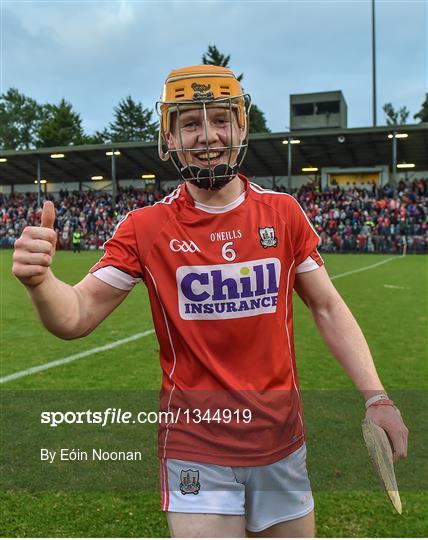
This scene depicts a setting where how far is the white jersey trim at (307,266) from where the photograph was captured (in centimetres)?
230

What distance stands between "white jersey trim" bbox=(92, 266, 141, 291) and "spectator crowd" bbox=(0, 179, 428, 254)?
2780 cm

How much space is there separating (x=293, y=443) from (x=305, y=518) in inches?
11.4

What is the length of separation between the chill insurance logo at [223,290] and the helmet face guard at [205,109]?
335mm

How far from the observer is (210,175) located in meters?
2.13

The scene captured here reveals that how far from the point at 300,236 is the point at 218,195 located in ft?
1.24

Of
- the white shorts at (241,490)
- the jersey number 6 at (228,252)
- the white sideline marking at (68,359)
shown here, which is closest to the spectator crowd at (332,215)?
the white sideline marking at (68,359)

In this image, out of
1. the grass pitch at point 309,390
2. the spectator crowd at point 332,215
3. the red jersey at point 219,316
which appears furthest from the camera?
the spectator crowd at point 332,215

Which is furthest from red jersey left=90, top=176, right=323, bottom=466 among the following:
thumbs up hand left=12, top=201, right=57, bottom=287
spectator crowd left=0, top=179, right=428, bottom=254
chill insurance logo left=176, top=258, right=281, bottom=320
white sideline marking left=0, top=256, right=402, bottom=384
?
spectator crowd left=0, top=179, right=428, bottom=254

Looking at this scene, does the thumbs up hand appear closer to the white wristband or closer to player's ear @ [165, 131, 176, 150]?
player's ear @ [165, 131, 176, 150]

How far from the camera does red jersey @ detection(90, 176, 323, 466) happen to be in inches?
83.7

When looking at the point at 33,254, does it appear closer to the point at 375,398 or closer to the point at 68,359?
the point at 375,398

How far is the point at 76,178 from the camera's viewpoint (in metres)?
50.6

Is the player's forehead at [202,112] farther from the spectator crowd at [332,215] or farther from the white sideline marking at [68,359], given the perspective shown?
the spectator crowd at [332,215]

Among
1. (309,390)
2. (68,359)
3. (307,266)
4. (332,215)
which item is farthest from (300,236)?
(332,215)
